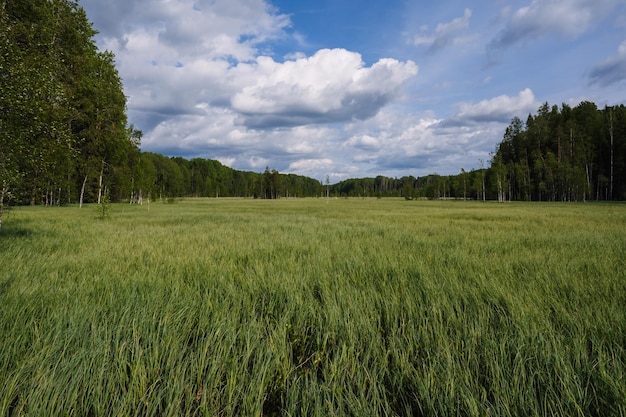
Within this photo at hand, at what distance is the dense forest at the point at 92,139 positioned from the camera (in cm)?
769

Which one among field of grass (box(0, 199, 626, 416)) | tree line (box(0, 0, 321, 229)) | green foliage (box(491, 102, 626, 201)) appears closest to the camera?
field of grass (box(0, 199, 626, 416))

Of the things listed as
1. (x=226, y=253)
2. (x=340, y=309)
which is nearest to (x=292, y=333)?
(x=340, y=309)

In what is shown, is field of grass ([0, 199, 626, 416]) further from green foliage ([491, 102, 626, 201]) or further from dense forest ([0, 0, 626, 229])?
green foliage ([491, 102, 626, 201])

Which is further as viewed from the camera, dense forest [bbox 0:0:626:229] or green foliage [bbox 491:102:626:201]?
green foliage [bbox 491:102:626:201]

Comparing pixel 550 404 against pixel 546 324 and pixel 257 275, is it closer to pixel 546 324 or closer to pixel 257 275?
pixel 546 324

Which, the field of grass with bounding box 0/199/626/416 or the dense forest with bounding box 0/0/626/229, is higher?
the dense forest with bounding box 0/0/626/229

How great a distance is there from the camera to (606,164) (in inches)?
2680

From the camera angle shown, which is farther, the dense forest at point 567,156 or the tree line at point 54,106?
the dense forest at point 567,156

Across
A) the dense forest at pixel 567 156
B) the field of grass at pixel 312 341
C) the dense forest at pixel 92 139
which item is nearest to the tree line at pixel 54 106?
the dense forest at pixel 92 139

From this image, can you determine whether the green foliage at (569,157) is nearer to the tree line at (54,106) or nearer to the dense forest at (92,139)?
the dense forest at (92,139)

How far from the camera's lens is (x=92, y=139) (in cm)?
3062

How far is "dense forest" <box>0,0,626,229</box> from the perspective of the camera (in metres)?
7.69

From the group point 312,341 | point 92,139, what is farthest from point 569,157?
point 92,139

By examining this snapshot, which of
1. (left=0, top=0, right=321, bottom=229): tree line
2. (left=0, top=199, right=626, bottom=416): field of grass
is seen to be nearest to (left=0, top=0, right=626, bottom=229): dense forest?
(left=0, top=0, right=321, bottom=229): tree line
